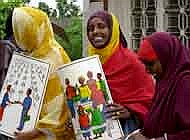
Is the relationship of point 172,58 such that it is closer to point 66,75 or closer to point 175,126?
point 175,126

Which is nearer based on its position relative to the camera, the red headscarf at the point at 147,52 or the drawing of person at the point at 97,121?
the red headscarf at the point at 147,52

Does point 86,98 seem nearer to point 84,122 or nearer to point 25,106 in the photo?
point 84,122

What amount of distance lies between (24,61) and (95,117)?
0.64 metres

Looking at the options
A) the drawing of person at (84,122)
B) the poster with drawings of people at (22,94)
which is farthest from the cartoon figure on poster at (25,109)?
the drawing of person at (84,122)

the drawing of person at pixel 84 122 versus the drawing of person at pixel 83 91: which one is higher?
the drawing of person at pixel 83 91

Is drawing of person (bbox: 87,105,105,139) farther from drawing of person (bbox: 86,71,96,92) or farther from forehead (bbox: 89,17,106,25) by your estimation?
forehead (bbox: 89,17,106,25)

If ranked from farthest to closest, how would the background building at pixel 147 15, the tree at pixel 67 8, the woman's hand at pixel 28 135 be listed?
1. the tree at pixel 67 8
2. the background building at pixel 147 15
3. the woman's hand at pixel 28 135

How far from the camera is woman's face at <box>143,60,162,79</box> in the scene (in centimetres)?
361

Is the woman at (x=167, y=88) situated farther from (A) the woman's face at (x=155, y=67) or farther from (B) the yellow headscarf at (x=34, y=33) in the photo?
(B) the yellow headscarf at (x=34, y=33)

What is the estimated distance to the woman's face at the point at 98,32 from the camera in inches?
161

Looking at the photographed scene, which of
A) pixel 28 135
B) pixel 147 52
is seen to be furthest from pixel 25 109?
pixel 147 52

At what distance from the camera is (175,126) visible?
3463mm

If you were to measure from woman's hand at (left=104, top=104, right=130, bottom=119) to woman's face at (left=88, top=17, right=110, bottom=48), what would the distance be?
417 mm

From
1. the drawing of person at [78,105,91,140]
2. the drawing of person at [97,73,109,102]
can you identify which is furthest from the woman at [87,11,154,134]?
the drawing of person at [78,105,91,140]
